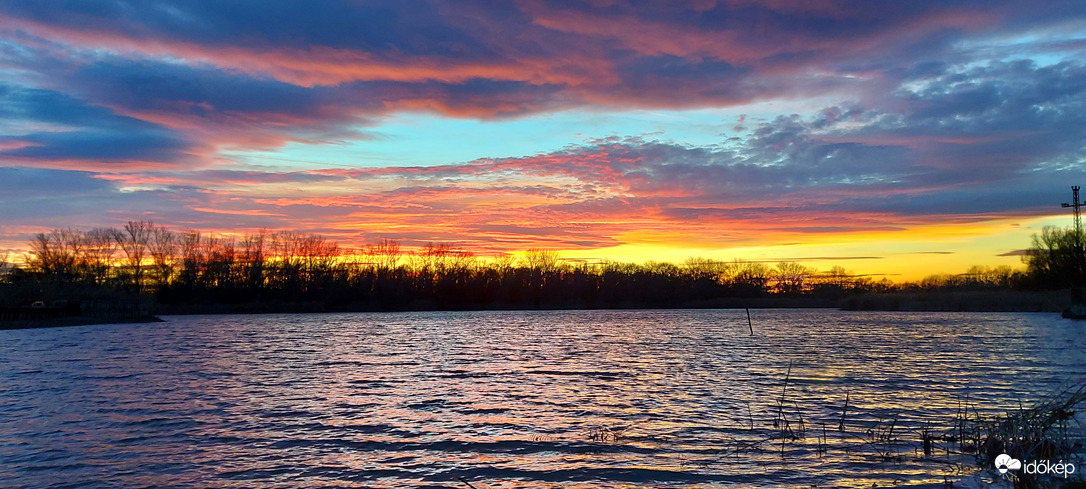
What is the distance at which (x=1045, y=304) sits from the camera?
92.7 m

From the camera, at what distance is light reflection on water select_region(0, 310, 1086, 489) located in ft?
43.8

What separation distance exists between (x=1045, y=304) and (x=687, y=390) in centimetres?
9227

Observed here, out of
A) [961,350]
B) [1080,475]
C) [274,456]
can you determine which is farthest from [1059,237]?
[274,456]

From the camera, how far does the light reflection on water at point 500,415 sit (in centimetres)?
1335
